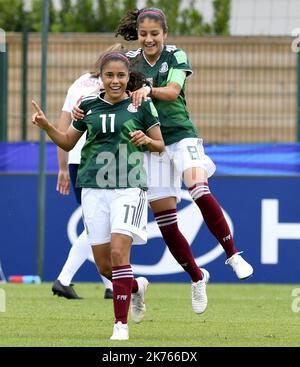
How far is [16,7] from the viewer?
22.6 meters

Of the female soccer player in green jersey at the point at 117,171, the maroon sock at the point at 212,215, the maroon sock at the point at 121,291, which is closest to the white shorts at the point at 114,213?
the female soccer player in green jersey at the point at 117,171

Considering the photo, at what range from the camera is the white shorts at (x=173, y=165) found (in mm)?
9570

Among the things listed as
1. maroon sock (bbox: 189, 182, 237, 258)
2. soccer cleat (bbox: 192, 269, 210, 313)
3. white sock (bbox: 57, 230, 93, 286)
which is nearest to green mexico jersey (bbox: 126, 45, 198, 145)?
maroon sock (bbox: 189, 182, 237, 258)

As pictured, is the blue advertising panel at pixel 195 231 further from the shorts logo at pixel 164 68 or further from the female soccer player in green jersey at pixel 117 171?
the female soccer player in green jersey at pixel 117 171

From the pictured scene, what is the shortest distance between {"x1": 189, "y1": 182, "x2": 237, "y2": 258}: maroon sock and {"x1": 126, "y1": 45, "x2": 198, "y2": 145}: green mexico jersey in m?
0.44

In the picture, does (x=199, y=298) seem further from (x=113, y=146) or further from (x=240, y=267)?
(x=113, y=146)

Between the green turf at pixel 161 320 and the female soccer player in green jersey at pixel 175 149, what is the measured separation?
449mm

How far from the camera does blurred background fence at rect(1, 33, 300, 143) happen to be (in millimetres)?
16219

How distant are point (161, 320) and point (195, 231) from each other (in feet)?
15.3

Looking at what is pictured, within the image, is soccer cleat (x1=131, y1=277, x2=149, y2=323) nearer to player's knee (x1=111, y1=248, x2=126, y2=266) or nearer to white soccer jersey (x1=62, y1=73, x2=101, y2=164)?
player's knee (x1=111, y1=248, x2=126, y2=266)

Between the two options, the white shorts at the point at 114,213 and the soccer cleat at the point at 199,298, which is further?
the soccer cleat at the point at 199,298

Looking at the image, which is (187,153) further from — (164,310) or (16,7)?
(16,7)

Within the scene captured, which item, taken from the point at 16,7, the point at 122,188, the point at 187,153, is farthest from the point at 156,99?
the point at 16,7

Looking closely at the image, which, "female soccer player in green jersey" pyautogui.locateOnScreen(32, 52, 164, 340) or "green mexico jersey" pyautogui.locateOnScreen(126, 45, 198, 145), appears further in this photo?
A: "green mexico jersey" pyautogui.locateOnScreen(126, 45, 198, 145)
